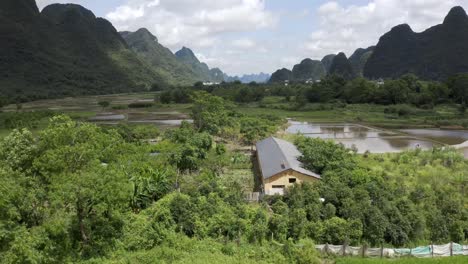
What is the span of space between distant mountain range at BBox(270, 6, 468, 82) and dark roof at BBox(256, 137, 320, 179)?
4506 inches

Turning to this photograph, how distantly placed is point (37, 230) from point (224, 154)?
77.7 ft

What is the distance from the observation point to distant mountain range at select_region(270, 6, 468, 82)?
431 ft

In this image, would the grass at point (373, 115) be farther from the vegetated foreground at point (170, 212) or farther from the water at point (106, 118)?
the vegetated foreground at point (170, 212)

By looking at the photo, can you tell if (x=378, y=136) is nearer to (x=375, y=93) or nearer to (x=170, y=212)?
(x=375, y=93)

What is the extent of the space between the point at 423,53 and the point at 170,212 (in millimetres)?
151696

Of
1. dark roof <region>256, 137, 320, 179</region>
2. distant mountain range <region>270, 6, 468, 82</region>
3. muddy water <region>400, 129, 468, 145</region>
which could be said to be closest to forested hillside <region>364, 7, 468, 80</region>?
distant mountain range <region>270, 6, 468, 82</region>

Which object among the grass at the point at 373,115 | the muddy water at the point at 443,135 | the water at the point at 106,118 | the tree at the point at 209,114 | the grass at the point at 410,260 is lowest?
the muddy water at the point at 443,135

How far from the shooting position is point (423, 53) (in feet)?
483

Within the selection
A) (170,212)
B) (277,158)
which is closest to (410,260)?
(170,212)

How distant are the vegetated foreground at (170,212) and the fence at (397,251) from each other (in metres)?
0.54

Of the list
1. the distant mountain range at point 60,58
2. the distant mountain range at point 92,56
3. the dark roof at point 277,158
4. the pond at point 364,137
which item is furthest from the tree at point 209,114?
the distant mountain range at point 60,58

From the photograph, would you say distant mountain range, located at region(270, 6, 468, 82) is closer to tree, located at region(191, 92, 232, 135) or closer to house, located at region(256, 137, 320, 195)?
tree, located at region(191, 92, 232, 135)

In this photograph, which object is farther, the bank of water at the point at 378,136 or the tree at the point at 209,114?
the tree at the point at 209,114

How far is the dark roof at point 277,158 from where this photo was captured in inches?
1017
